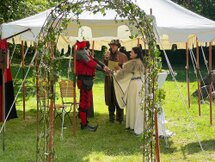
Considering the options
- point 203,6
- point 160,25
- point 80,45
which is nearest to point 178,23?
point 160,25

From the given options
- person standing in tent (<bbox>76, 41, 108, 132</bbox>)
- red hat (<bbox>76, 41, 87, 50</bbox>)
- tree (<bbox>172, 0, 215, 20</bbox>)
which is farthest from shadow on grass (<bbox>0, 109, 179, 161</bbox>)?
tree (<bbox>172, 0, 215, 20</bbox>)

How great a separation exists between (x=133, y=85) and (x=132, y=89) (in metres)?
0.08

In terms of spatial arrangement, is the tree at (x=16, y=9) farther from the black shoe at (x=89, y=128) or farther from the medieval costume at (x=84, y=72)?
the black shoe at (x=89, y=128)

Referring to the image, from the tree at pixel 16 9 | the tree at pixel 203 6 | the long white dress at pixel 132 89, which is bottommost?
the long white dress at pixel 132 89

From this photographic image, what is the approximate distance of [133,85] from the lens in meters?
8.30

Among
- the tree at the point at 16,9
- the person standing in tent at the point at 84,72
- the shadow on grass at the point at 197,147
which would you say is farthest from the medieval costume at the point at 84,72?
the tree at the point at 16,9

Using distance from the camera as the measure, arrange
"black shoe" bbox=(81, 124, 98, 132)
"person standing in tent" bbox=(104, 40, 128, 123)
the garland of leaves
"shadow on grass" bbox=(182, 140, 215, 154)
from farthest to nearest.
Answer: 1. "person standing in tent" bbox=(104, 40, 128, 123)
2. "black shoe" bbox=(81, 124, 98, 132)
3. "shadow on grass" bbox=(182, 140, 215, 154)
4. the garland of leaves

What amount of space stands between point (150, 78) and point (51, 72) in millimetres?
1072

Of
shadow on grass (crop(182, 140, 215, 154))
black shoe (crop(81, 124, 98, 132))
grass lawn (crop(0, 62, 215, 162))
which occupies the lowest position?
shadow on grass (crop(182, 140, 215, 154))

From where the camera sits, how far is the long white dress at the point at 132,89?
26.7 feet

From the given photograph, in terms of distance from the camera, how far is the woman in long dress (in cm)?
809

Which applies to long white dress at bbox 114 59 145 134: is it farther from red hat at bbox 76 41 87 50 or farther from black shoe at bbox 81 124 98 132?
red hat at bbox 76 41 87 50

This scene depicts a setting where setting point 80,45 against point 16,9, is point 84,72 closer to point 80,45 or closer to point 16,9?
point 80,45

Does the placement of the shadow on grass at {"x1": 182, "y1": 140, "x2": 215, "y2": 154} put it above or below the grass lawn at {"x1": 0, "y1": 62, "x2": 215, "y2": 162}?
below
